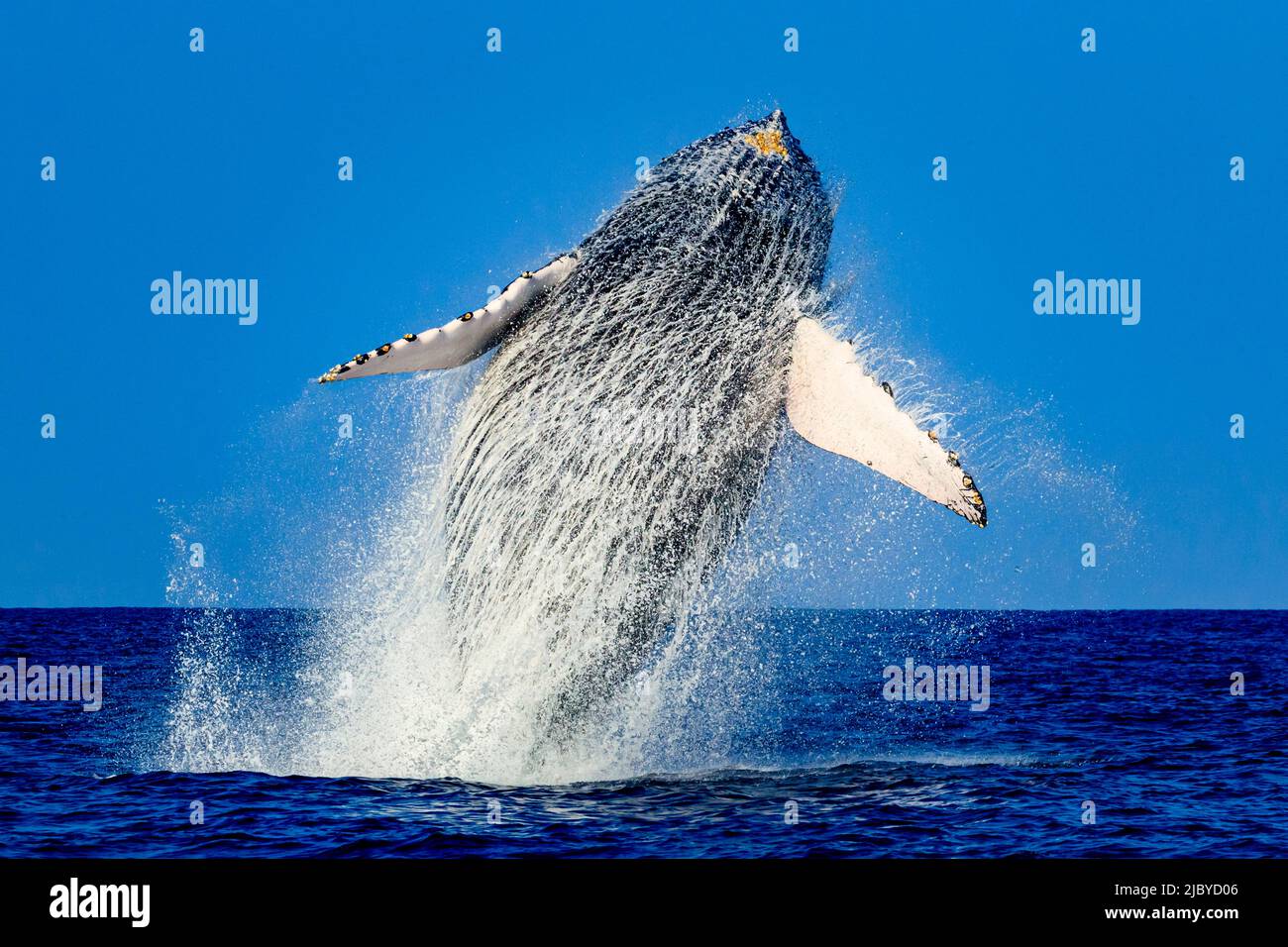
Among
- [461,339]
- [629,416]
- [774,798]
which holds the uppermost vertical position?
[461,339]

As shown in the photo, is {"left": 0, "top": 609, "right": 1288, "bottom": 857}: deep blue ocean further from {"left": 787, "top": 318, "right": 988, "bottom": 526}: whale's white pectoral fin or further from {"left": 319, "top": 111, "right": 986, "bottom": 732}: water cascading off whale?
{"left": 787, "top": 318, "right": 988, "bottom": 526}: whale's white pectoral fin

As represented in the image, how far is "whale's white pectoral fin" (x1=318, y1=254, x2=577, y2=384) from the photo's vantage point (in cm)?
1115

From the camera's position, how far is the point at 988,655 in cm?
5041

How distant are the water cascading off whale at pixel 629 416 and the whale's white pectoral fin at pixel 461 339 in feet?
0.07

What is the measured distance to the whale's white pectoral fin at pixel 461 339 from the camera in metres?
11.1

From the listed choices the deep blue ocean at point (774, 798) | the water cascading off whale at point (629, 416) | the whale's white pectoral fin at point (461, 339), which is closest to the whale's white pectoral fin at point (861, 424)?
the water cascading off whale at point (629, 416)

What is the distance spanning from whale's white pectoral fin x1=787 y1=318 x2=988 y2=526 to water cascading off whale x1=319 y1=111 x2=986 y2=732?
2cm

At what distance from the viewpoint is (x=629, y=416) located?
11.8 m

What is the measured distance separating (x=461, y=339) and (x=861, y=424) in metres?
3.61

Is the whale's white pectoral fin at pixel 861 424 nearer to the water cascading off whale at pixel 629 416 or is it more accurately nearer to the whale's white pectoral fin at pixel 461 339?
the water cascading off whale at pixel 629 416

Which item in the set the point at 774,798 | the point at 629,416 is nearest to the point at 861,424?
the point at 629,416

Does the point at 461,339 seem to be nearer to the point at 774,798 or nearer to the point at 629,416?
the point at 629,416

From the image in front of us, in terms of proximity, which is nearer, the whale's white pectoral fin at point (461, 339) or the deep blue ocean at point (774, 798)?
the deep blue ocean at point (774, 798)
